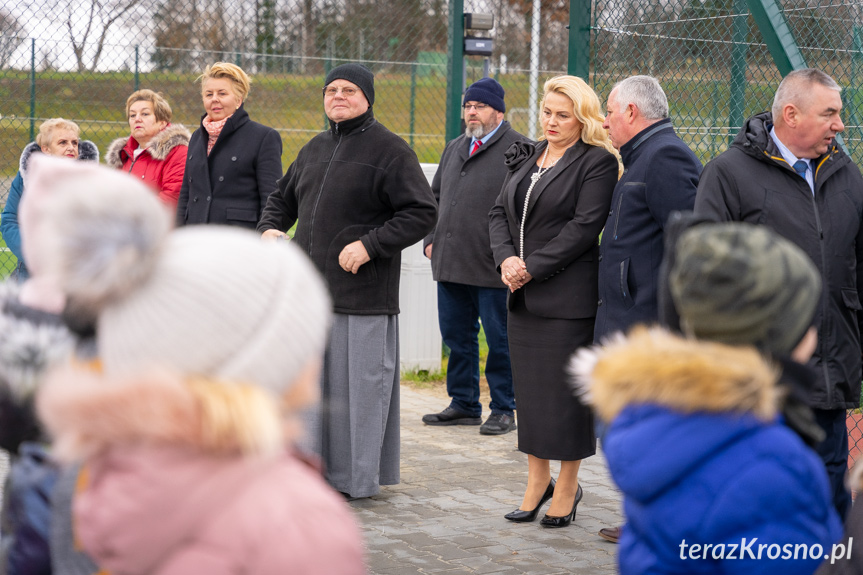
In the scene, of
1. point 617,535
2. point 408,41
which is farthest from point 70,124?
point 408,41

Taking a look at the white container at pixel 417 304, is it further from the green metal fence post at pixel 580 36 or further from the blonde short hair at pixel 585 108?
the blonde short hair at pixel 585 108

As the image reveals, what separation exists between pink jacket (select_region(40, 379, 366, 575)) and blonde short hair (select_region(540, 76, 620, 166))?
11.3ft

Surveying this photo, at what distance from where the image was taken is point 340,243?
5023 mm

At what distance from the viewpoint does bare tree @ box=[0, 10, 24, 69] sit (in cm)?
1120

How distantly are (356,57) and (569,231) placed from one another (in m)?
11.9

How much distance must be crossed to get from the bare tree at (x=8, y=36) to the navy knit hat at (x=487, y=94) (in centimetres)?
647

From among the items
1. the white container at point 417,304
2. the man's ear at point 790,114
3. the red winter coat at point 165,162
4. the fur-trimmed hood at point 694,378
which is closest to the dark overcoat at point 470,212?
the white container at point 417,304

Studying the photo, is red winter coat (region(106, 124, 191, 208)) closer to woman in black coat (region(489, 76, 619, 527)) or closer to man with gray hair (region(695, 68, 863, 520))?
woman in black coat (region(489, 76, 619, 527))

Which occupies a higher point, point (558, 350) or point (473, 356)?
point (558, 350)

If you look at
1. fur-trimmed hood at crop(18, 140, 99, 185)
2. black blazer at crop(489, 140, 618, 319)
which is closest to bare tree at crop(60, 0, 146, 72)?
fur-trimmed hood at crop(18, 140, 99, 185)

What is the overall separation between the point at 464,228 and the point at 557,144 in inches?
83.2

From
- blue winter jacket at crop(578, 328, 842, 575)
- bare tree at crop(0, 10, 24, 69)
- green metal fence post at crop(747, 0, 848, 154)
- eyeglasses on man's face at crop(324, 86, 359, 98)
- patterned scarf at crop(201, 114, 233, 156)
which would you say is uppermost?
bare tree at crop(0, 10, 24, 69)

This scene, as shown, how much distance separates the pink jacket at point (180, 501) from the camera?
1450 mm

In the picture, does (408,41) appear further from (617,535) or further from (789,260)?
(789,260)
